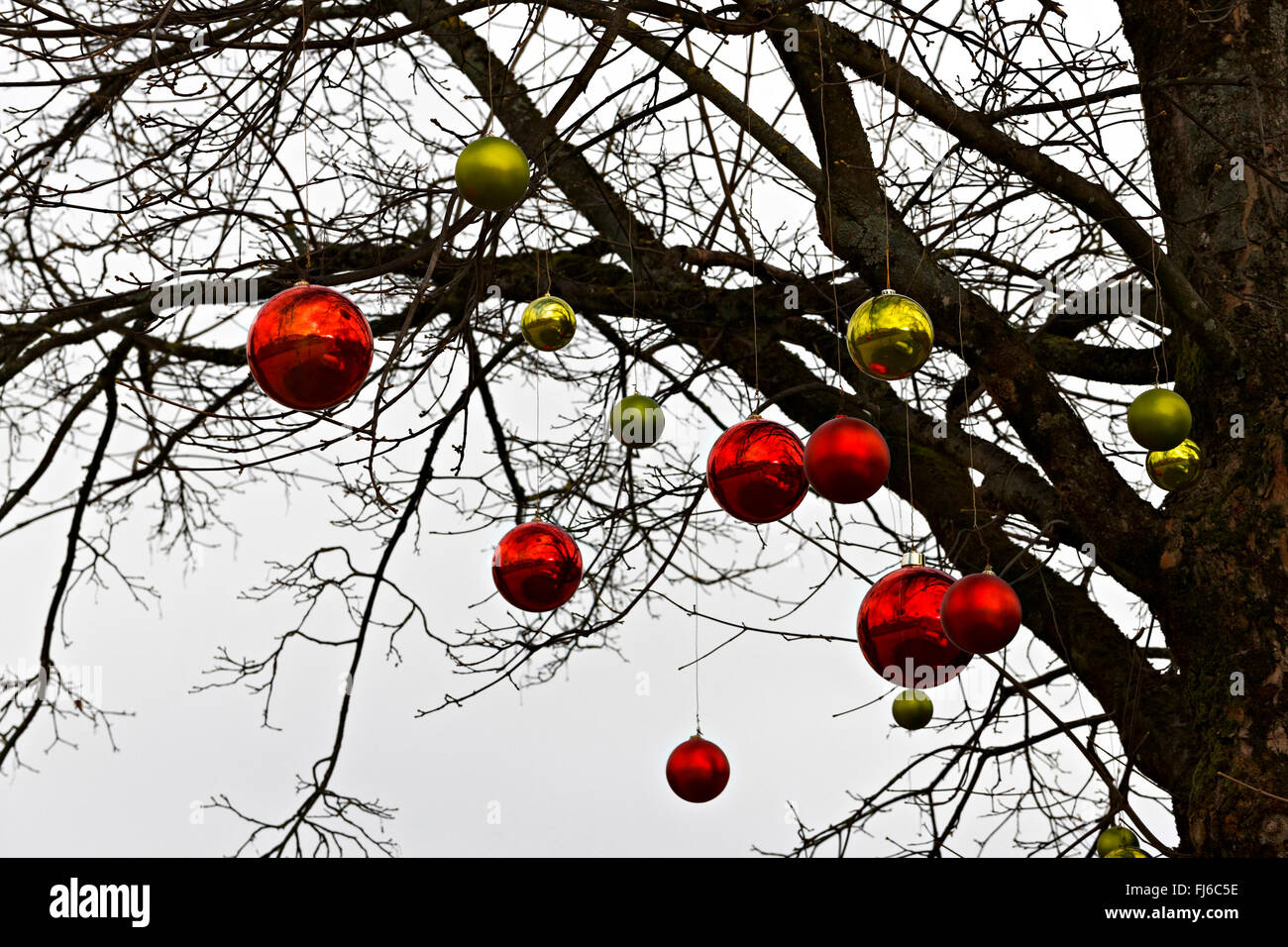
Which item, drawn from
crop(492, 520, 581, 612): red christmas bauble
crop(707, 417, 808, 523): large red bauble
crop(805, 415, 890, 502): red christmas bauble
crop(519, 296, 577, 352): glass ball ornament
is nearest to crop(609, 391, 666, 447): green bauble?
crop(519, 296, 577, 352): glass ball ornament

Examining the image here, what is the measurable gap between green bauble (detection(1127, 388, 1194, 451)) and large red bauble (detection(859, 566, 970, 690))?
645 millimetres

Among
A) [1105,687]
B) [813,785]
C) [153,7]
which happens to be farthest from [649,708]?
[153,7]

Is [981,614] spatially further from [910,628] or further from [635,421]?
[635,421]

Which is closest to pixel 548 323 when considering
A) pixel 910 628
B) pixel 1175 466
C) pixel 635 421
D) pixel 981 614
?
pixel 635 421

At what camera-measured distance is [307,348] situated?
7.17 feet

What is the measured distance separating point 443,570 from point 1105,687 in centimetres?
357

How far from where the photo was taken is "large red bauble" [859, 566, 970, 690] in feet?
8.13

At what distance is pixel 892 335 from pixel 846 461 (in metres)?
0.24

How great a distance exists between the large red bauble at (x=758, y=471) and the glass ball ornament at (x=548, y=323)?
25.5 inches

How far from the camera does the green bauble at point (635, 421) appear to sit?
3.27 metres

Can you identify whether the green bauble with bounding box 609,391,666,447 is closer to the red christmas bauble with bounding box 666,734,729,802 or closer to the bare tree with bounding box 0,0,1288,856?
the bare tree with bounding box 0,0,1288,856

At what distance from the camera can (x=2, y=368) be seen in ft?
15.3
